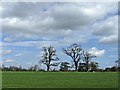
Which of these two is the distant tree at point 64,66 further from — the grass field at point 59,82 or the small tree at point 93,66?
the grass field at point 59,82

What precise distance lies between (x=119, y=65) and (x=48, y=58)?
944 inches

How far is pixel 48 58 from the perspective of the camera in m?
112

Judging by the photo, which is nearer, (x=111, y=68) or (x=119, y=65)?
(x=119, y=65)

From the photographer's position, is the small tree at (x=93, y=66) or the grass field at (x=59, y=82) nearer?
the grass field at (x=59, y=82)

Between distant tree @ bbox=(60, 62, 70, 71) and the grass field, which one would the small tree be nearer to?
distant tree @ bbox=(60, 62, 70, 71)

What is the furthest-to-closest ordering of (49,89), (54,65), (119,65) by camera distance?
(54,65) < (119,65) < (49,89)

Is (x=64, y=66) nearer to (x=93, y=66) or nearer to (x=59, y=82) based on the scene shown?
(x=93, y=66)

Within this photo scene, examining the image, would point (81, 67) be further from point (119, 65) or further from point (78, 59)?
point (119, 65)

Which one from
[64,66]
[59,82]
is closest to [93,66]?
[64,66]

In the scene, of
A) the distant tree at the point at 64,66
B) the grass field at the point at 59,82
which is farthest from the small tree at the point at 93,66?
the grass field at the point at 59,82

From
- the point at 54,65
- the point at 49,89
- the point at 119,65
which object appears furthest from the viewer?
the point at 54,65

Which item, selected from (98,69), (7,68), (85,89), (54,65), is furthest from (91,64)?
(85,89)

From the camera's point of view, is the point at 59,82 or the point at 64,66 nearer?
the point at 59,82

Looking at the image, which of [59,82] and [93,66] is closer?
[59,82]
